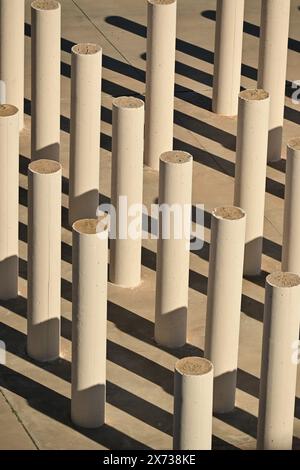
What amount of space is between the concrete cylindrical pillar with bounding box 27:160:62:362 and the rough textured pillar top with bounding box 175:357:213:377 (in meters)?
3.47

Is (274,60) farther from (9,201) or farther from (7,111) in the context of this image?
(9,201)

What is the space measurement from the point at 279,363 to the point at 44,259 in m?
4.01

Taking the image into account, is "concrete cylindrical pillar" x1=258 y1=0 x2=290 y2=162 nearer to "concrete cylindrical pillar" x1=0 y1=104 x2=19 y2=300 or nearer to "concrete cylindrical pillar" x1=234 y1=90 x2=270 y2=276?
"concrete cylindrical pillar" x1=234 y1=90 x2=270 y2=276

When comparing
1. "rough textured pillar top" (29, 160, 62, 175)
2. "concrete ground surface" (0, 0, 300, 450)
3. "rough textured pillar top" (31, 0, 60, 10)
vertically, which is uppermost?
"rough textured pillar top" (31, 0, 60, 10)

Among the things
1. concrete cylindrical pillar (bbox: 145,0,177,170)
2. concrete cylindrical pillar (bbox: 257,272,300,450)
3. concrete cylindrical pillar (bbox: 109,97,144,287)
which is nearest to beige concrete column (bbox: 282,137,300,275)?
concrete cylindrical pillar (bbox: 109,97,144,287)

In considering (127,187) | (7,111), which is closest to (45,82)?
(7,111)

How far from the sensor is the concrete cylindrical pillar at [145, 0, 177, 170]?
33.8 meters

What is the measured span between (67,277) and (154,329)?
198 cm

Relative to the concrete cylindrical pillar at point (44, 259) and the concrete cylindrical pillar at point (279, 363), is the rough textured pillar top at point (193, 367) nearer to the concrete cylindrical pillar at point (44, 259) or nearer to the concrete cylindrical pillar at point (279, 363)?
the concrete cylindrical pillar at point (279, 363)

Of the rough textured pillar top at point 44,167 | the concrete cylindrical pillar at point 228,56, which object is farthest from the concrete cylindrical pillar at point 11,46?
the rough textured pillar top at point 44,167

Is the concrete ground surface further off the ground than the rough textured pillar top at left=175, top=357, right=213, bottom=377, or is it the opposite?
the rough textured pillar top at left=175, top=357, right=213, bottom=377

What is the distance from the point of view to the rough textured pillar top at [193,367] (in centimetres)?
2558

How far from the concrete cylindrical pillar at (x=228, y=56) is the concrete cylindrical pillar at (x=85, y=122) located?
4.38 m

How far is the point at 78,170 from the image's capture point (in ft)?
105
